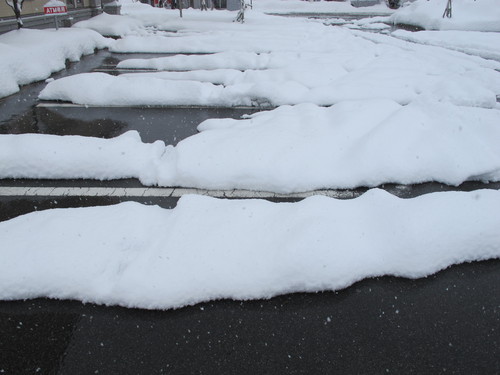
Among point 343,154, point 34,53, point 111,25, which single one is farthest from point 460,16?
point 34,53

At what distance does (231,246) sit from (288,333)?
0.67m

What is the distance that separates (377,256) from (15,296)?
7.60ft

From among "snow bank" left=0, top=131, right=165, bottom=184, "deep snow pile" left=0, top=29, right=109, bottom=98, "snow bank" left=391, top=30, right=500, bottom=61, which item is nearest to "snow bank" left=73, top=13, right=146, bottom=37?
"deep snow pile" left=0, top=29, right=109, bottom=98

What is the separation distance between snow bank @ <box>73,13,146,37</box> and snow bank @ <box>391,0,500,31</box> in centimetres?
1208

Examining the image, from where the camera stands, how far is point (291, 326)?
2018 mm

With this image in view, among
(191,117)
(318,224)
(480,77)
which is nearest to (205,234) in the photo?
(318,224)

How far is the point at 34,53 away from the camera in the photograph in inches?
293

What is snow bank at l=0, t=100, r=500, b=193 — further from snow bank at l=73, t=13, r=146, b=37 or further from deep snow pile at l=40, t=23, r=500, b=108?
snow bank at l=73, t=13, r=146, b=37

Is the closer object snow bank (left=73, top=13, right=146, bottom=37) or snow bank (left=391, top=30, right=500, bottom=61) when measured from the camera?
snow bank (left=391, top=30, right=500, bottom=61)

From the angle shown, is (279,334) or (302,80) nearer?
(279,334)

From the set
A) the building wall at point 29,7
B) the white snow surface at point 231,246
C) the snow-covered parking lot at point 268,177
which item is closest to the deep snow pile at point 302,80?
the snow-covered parking lot at point 268,177

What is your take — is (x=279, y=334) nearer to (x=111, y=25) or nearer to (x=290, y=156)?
(x=290, y=156)

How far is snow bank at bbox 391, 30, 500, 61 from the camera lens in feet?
30.9

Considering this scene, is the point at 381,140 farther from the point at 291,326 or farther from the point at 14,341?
the point at 14,341
